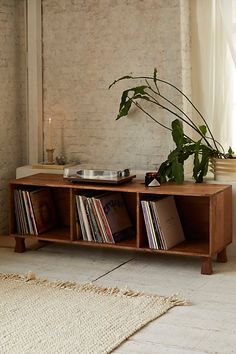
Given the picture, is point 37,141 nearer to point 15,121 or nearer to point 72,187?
point 15,121

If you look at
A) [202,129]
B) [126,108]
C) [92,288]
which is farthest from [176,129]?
[92,288]

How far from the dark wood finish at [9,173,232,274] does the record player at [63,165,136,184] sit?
0.04 metres

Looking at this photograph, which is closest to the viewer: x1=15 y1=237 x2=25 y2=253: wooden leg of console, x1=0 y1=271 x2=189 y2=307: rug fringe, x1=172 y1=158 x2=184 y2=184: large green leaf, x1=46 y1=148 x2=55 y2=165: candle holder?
x1=0 y1=271 x2=189 y2=307: rug fringe

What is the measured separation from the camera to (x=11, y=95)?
597 centimetres

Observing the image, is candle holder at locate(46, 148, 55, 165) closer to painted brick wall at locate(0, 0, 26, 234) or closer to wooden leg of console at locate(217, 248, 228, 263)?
painted brick wall at locate(0, 0, 26, 234)

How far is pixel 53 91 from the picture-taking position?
5.96 meters

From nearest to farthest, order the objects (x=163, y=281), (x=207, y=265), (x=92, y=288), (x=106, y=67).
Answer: (x=92, y=288), (x=163, y=281), (x=207, y=265), (x=106, y=67)

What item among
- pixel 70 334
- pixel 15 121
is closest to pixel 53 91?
pixel 15 121

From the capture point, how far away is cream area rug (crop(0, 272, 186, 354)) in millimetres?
3469

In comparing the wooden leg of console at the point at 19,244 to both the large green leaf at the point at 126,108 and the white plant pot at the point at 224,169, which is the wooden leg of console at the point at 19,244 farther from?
the white plant pot at the point at 224,169

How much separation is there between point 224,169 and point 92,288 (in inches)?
54.4

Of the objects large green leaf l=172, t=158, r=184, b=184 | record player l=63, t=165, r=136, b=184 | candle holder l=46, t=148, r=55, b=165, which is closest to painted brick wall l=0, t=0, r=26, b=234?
candle holder l=46, t=148, r=55, b=165

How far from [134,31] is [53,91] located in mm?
857

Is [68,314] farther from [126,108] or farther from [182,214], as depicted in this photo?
[126,108]
